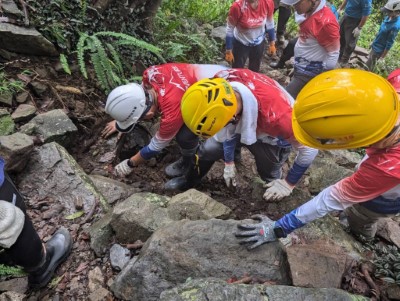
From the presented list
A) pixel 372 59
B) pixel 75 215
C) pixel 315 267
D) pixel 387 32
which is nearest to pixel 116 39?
pixel 75 215

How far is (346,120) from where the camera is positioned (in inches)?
88.2

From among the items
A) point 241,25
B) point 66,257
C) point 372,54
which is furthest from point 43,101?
point 372,54

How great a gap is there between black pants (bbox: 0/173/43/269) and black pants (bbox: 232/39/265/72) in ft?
15.9

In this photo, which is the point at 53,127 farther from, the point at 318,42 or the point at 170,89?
the point at 318,42

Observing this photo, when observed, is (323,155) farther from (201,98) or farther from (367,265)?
(201,98)

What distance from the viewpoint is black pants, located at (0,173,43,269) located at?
2.54 meters

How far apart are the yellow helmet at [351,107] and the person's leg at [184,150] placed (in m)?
2.20

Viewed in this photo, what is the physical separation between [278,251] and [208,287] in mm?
860

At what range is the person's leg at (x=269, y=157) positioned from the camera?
4043 mm

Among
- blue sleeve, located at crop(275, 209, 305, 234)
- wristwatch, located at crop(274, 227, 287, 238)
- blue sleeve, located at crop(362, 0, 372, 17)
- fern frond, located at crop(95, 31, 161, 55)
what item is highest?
blue sleeve, located at crop(362, 0, 372, 17)

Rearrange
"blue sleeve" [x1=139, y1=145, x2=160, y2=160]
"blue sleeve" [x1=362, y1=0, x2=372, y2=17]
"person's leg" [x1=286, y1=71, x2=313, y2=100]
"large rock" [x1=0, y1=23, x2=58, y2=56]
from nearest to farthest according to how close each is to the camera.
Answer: "blue sleeve" [x1=139, y1=145, x2=160, y2=160], "large rock" [x1=0, y1=23, x2=58, y2=56], "person's leg" [x1=286, y1=71, x2=313, y2=100], "blue sleeve" [x1=362, y1=0, x2=372, y2=17]

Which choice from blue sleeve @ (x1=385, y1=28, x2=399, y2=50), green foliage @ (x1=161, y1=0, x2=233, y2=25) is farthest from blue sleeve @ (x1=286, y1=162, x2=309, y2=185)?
blue sleeve @ (x1=385, y1=28, x2=399, y2=50)

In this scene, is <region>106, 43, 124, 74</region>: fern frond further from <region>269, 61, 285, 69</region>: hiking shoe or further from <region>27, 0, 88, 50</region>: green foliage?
<region>269, 61, 285, 69</region>: hiking shoe

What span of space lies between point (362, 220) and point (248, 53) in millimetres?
4012
